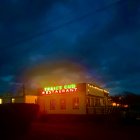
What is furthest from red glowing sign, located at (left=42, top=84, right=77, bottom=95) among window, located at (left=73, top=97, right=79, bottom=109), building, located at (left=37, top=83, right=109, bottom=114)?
window, located at (left=73, top=97, right=79, bottom=109)

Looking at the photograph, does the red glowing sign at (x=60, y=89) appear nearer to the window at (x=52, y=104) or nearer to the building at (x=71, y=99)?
the building at (x=71, y=99)

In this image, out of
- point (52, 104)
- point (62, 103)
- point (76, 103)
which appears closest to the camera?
point (76, 103)

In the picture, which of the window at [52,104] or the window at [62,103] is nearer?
the window at [62,103]

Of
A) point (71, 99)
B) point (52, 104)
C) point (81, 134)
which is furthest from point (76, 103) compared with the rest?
point (81, 134)

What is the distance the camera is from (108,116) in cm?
3278

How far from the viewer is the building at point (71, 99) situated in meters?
35.4

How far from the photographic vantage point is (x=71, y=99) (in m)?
36.3

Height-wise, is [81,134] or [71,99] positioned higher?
[71,99]

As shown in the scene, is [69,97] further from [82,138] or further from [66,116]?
[82,138]

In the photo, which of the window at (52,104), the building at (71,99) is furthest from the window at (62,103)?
the window at (52,104)

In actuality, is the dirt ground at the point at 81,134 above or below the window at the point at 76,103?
below

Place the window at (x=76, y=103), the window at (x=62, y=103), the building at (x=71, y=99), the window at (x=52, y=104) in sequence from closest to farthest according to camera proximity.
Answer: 1. the building at (x=71, y=99)
2. the window at (x=76, y=103)
3. the window at (x=62, y=103)
4. the window at (x=52, y=104)

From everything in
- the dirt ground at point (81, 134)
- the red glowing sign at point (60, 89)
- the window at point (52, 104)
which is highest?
the red glowing sign at point (60, 89)

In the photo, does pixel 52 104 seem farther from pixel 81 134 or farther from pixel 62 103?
pixel 81 134
